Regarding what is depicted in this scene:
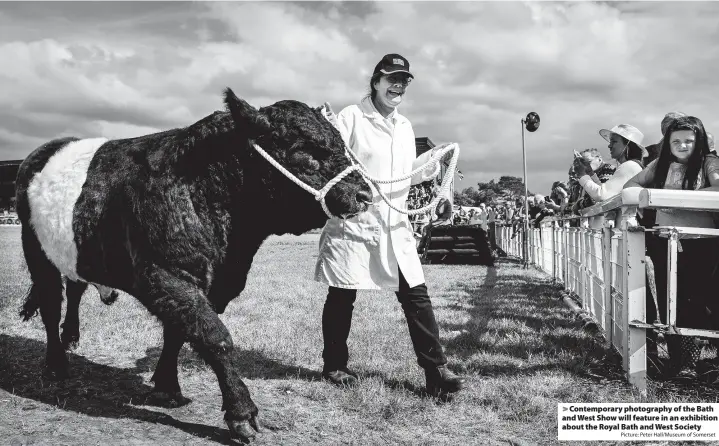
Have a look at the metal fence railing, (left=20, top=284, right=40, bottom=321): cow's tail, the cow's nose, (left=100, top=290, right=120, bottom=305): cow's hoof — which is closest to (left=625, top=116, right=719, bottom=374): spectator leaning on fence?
the metal fence railing

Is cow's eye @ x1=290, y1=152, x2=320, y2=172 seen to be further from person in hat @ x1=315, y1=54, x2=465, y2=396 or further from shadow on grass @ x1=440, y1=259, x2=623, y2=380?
shadow on grass @ x1=440, y1=259, x2=623, y2=380

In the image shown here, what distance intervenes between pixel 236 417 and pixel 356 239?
5.10 ft

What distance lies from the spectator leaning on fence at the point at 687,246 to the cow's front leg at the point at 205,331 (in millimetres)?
2889

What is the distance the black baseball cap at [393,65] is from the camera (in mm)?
4293

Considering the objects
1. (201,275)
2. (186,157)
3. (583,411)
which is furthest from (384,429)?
(186,157)

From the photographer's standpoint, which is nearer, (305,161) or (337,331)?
(305,161)

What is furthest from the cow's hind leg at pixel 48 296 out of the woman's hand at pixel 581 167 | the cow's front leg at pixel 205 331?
the woman's hand at pixel 581 167

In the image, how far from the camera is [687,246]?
4.37m

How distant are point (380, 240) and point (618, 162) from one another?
125 inches

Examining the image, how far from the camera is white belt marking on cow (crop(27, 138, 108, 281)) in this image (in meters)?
4.09

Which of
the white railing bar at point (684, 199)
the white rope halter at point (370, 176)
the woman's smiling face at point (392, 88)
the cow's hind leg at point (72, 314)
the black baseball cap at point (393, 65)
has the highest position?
the black baseball cap at point (393, 65)

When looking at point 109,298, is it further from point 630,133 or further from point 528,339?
point 630,133

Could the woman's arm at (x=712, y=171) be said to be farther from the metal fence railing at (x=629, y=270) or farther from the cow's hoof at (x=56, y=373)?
the cow's hoof at (x=56, y=373)

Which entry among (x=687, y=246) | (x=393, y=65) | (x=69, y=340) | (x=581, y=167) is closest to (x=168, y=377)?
(x=69, y=340)
